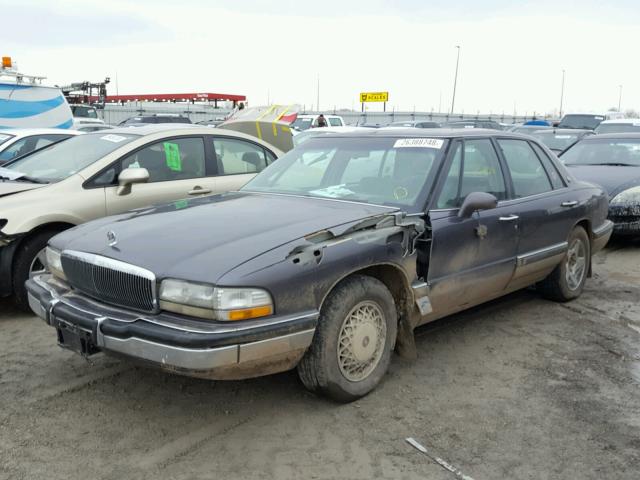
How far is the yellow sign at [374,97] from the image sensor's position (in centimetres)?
5588

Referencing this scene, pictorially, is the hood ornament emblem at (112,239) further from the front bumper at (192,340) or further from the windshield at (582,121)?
the windshield at (582,121)

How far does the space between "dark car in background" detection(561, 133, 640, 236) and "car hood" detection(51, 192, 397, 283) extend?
17.2 ft

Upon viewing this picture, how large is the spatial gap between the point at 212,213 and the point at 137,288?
896mm

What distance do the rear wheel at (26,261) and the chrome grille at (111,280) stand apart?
64.2 inches

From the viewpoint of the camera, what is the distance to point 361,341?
12.1ft

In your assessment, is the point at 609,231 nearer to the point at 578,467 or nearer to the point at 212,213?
the point at 578,467

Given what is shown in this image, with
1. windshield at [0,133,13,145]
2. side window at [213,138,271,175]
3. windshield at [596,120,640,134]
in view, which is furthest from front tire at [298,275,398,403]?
windshield at [596,120,640,134]

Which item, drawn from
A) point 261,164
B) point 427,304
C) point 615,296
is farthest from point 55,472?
point 615,296

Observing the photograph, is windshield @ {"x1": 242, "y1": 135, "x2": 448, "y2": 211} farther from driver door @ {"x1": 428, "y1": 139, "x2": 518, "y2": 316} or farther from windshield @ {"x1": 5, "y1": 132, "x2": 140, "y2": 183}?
windshield @ {"x1": 5, "y1": 132, "x2": 140, "y2": 183}

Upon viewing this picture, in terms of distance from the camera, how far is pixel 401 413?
3633 mm

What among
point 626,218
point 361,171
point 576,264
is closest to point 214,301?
point 361,171

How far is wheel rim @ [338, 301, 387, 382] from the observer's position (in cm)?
362

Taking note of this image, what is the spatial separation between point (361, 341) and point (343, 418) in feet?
1.48

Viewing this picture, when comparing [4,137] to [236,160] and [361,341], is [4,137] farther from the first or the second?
[361,341]
